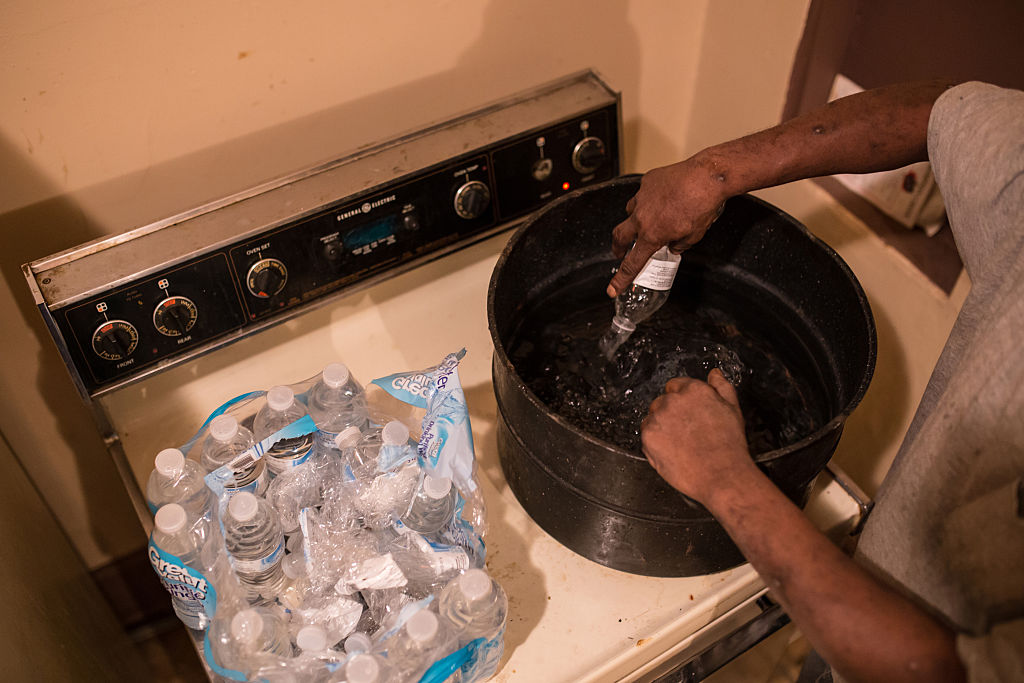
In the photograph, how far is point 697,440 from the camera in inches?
29.6

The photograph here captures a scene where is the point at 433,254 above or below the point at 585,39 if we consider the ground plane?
below

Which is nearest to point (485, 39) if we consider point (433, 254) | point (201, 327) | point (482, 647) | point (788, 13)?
point (433, 254)

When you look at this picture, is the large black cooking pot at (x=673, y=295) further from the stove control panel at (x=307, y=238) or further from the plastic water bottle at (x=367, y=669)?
the plastic water bottle at (x=367, y=669)

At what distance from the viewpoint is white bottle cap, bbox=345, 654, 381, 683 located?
2.47 ft

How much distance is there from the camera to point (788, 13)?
1238 millimetres

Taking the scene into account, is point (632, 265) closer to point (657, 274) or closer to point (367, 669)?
point (657, 274)

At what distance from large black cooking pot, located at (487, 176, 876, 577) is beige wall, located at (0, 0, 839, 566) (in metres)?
0.33

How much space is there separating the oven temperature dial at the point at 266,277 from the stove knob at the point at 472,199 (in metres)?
0.25

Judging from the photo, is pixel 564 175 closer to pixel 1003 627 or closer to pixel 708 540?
pixel 708 540

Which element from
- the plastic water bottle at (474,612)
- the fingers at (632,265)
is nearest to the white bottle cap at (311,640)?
the plastic water bottle at (474,612)

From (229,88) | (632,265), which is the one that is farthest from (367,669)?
(229,88)

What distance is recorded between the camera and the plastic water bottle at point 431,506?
0.86m

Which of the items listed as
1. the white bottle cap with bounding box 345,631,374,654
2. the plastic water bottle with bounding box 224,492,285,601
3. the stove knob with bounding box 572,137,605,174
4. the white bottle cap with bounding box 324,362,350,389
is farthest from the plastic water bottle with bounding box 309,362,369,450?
the stove knob with bounding box 572,137,605,174

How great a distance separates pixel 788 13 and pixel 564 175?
42 cm
